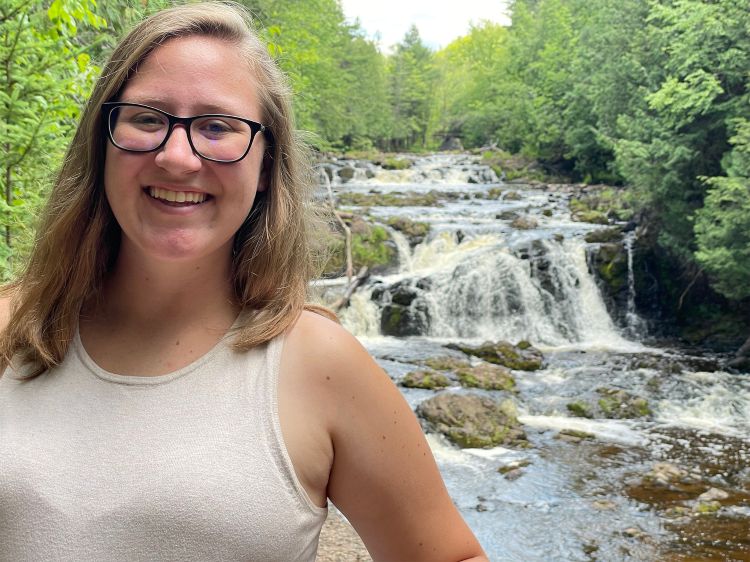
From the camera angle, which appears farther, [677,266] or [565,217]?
[565,217]

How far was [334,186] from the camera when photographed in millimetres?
25094

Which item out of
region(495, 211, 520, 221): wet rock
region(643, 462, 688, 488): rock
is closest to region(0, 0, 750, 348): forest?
region(495, 211, 520, 221): wet rock

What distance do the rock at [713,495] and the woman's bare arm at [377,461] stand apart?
6803mm

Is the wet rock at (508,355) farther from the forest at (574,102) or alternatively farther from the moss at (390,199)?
the moss at (390,199)

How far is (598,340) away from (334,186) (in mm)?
13969

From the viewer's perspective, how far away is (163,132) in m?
1.21

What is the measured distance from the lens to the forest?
131 inches

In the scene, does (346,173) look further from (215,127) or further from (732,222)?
(215,127)

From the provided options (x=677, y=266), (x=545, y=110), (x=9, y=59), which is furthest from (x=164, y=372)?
(x=545, y=110)

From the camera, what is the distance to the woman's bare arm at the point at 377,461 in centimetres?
120

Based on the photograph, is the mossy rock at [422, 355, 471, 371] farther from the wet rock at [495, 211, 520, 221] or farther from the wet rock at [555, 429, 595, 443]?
the wet rock at [495, 211, 520, 221]

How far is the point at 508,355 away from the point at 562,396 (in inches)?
78.5

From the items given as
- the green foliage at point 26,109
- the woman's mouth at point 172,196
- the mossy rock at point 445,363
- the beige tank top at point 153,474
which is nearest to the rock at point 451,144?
the mossy rock at point 445,363

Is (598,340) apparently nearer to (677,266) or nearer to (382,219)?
(677,266)
